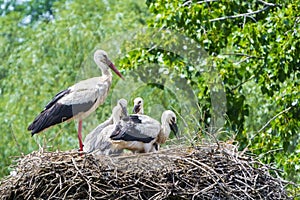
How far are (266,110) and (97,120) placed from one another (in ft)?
20.9

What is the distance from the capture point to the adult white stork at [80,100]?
7.81 meters

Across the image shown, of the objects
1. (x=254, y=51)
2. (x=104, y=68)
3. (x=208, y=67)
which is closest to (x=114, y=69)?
(x=104, y=68)

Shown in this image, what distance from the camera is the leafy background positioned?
850 cm

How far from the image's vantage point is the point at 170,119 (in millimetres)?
7961

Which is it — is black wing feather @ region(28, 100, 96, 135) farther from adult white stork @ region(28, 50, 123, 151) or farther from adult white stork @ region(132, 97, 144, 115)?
adult white stork @ region(132, 97, 144, 115)

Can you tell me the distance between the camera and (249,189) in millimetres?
7387

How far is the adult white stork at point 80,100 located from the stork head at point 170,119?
47 centimetres

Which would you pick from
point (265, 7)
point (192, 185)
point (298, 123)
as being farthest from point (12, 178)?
point (265, 7)

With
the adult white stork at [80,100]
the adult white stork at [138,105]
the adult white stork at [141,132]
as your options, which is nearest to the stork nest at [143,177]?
the adult white stork at [141,132]

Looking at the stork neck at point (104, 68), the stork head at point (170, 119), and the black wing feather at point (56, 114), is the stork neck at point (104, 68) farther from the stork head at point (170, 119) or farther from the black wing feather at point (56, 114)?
the stork head at point (170, 119)

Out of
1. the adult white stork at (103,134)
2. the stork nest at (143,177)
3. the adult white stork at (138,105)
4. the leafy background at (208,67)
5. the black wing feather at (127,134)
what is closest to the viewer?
the stork nest at (143,177)

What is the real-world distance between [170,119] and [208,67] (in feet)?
5.65

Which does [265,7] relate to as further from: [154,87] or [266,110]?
[154,87]

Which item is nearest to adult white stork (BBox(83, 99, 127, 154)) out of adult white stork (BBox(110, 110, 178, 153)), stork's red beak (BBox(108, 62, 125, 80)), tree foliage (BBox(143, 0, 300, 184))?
adult white stork (BBox(110, 110, 178, 153))
